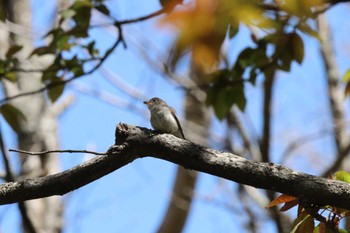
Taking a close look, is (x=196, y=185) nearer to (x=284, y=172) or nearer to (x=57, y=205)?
(x=57, y=205)

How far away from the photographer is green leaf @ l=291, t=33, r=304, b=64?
13.0ft

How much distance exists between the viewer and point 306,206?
2.46 meters

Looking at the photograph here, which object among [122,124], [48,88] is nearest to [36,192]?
[122,124]

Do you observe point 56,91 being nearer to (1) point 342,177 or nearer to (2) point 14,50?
(2) point 14,50

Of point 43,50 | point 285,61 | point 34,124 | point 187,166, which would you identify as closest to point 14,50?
point 43,50

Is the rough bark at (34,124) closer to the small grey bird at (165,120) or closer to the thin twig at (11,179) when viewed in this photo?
the thin twig at (11,179)

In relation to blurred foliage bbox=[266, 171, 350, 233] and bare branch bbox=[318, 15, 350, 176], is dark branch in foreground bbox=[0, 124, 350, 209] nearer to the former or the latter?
blurred foliage bbox=[266, 171, 350, 233]

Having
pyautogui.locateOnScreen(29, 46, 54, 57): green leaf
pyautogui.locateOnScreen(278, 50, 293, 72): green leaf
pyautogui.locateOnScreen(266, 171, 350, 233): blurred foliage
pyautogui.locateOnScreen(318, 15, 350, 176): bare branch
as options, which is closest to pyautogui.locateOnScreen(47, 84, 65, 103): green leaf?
pyautogui.locateOnScreen(29, 46, 54, 57): green leaf

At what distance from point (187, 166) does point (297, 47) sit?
69.3 inches

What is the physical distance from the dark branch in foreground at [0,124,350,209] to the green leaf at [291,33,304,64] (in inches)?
65.5

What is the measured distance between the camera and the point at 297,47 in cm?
397

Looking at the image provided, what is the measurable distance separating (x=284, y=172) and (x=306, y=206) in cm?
16

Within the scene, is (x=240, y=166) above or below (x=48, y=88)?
below

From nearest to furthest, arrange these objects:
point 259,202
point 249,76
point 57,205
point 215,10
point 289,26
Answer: point 215,10 < point 289,26 < point 249,76 < point 57,205 < point 259,202
